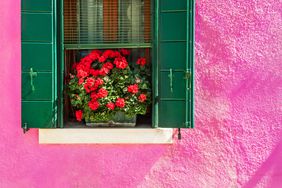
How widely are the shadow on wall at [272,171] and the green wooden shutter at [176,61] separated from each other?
719 millimetres

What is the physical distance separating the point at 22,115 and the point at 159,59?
115cm

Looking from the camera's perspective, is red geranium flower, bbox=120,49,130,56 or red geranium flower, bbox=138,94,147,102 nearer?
red geranium flower, bbox=138,94,147,102

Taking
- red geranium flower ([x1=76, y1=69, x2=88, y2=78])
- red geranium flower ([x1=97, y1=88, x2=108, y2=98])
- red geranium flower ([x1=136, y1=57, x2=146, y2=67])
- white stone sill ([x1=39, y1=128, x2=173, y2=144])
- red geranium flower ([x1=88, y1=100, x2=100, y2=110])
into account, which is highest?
red geranium flower ([x1=136, y1=57, x2=146, y2=67])

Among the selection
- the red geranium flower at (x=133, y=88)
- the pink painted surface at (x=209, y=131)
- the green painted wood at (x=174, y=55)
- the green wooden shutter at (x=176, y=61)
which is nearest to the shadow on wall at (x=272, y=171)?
the pink painted surface at (x=209, y=131)

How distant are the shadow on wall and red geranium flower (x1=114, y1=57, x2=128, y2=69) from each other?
54.1 inches

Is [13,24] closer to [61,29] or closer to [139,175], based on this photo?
[61,29]

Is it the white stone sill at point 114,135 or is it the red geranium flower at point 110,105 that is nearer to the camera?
the red geranium flower at point 110,105

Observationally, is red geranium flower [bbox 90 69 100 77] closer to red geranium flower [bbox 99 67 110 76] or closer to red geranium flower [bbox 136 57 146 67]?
red geranium flower [bbox 99 67 110 76]

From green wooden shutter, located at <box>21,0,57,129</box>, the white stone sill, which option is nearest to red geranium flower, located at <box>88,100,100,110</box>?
the white stone sill

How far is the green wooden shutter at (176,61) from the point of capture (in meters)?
3.72

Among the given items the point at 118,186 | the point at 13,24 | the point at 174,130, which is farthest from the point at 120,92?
the point at 13,24

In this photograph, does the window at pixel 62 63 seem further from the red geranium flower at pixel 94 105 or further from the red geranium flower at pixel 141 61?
the red geranium flower at pixel 94 105

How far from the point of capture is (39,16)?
376 cm

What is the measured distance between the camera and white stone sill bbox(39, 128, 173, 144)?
3852 millimetres
